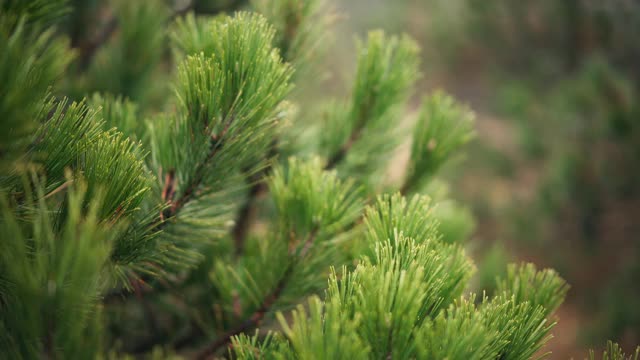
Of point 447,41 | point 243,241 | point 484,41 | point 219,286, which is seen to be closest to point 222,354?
point 219,286

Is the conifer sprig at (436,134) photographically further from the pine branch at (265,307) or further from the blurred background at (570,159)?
the blurred background at (570,159)

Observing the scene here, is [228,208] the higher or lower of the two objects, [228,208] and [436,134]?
the lower

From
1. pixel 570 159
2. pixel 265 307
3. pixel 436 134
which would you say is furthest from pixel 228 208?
pixel 570 159

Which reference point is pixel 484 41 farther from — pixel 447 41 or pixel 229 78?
pixel 229 78

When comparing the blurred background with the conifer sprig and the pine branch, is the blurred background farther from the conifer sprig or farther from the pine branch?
the pine branch

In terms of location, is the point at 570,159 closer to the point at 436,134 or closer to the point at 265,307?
the point at 436,134

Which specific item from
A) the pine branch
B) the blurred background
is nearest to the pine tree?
the pine branch

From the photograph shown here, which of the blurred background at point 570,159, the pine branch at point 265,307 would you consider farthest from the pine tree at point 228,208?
the blurred background at point 570,159
